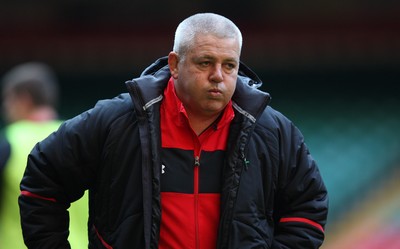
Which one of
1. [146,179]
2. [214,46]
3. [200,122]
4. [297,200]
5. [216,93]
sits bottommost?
[297,200]

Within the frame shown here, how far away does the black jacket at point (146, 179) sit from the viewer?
361 cm

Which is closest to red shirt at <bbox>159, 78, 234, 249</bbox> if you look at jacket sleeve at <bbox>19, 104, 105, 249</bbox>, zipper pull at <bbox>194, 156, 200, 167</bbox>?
zipper pull at <bbox>194, 156, 200, 167</bbox>

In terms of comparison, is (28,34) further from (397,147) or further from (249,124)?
(249,124)

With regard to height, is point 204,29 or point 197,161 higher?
point 204,29

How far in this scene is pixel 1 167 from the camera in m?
4.69

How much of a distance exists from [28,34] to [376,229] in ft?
12.2

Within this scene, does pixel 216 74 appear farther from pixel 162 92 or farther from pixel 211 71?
pixel 162 92

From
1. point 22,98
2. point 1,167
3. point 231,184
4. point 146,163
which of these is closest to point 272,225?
point 231,184

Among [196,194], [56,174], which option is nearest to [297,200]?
[196,194]

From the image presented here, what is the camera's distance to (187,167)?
367 centimetres

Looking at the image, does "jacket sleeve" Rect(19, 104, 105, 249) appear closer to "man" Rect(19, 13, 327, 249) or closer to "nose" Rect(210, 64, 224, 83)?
"man" Rect(19, 13, 327, 249)

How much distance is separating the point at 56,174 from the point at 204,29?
0.72 m

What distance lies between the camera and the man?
362cm

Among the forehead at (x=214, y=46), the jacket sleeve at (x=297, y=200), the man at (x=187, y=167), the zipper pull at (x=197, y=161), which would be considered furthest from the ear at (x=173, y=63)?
the jacket sleeve at (x=297, y=200)
